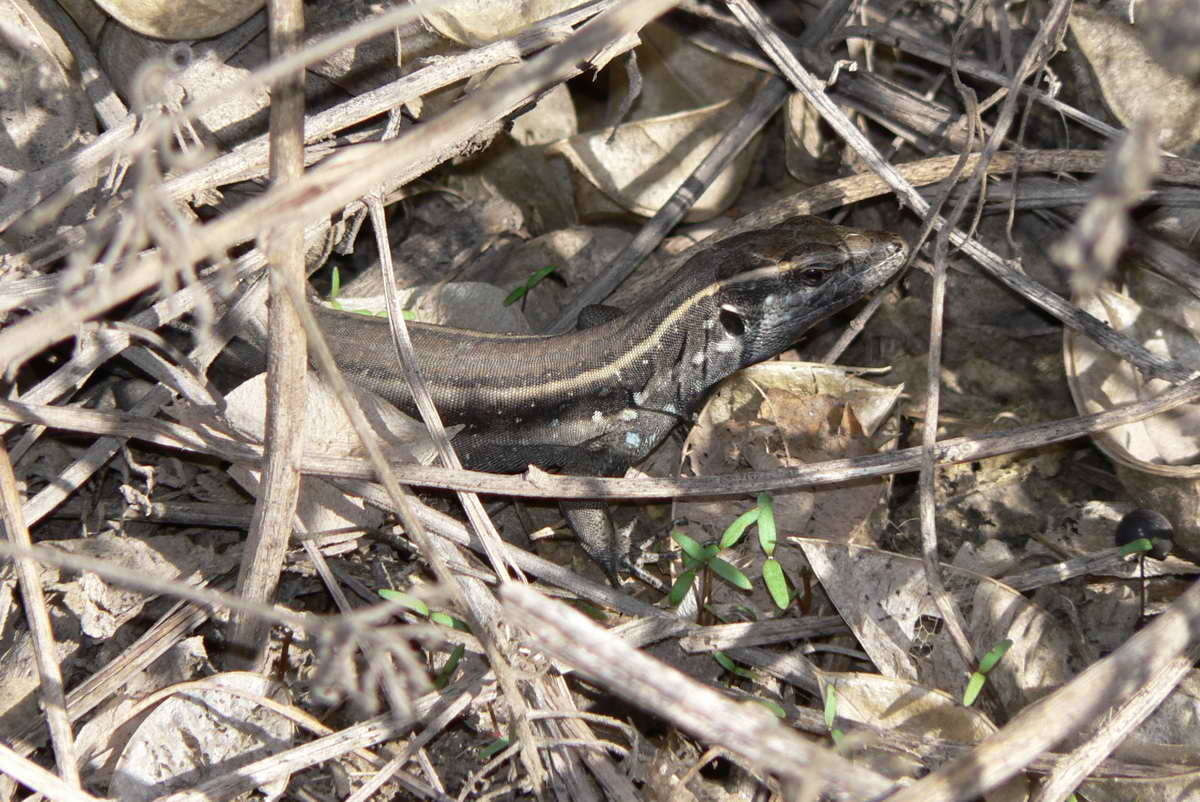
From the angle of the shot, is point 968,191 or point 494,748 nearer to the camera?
point 494,748

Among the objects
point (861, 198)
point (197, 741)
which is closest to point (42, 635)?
point (197, 741)

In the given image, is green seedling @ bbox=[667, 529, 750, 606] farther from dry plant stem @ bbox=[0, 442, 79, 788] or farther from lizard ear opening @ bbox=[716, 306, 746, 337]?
dry plant stem @ bbox=[0, 442, 79, 788]

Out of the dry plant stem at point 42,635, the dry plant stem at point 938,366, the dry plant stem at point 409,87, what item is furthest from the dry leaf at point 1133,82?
the dry plant stem at point 42,635

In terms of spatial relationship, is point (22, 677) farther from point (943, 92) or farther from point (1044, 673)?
point (943, 92)

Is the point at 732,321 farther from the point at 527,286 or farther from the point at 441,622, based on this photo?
the point at 441,622

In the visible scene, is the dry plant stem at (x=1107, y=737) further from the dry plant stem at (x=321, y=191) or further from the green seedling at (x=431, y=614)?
the dry plant stem at (x=321, y=191)

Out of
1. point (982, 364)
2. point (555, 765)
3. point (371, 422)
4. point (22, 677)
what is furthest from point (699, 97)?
point (22, 677)
